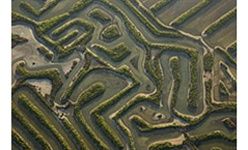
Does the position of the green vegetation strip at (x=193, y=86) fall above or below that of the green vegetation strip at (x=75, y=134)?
below

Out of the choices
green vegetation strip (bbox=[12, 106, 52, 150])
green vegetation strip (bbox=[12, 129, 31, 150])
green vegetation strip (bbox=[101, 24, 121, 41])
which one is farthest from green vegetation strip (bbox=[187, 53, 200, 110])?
green vegetation strip (bbox=[12, 129, 31, 150])

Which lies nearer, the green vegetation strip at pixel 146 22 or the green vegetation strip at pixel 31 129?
the green vegetation strip at pixel 31 129

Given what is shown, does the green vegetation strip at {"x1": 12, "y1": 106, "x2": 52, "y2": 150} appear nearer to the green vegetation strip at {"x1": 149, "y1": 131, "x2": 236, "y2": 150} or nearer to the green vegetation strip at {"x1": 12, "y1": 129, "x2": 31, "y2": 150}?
the green vegetation strip at {"x1": 12, "y1": 129, "x2": 31, "y2": 150}

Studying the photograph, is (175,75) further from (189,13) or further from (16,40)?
(16,40)

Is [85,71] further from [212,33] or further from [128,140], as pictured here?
[212,33]

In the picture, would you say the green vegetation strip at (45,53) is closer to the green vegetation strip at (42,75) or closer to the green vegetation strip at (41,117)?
the green vegetation strip at (42,75)

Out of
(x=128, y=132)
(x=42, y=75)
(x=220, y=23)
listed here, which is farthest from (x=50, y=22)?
(x=220, y=23)

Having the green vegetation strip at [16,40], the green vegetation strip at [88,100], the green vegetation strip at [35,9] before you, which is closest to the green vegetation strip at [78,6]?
the green vegetation strip at [35,9]
